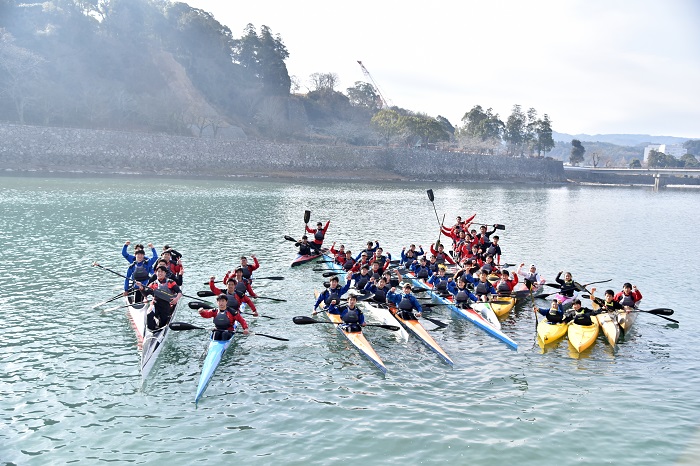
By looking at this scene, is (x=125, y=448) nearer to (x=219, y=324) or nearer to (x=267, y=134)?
(x=219, y=324)

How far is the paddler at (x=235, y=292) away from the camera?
1777 cm

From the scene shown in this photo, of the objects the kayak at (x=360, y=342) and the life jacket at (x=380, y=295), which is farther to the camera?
the life jacket at (x=380, y=295)

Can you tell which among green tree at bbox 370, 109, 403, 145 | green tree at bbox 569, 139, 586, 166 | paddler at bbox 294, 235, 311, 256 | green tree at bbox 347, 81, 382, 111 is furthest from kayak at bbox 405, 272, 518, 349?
green tree at bbox 569, 139, 586, 166

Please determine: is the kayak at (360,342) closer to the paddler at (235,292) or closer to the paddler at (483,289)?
the paddler at (235,292)

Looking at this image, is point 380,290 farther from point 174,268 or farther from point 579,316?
point 174,268

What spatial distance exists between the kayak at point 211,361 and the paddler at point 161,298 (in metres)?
2.23

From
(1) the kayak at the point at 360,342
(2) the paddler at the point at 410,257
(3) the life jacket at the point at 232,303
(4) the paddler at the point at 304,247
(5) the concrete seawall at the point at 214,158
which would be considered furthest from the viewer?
(5) the concrete seawall at the point at 214,158

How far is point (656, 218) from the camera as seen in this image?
213ft

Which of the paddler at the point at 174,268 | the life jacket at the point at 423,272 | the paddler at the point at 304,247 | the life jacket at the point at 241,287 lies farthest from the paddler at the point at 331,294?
the paddler at the point at 304,247

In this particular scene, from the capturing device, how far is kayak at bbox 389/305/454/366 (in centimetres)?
1681

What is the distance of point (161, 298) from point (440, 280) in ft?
38.1

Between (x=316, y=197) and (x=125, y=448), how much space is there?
2245 inches

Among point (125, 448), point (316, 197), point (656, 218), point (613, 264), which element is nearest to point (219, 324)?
point (125, 448)

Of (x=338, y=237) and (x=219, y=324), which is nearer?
(x=219, y=324)
